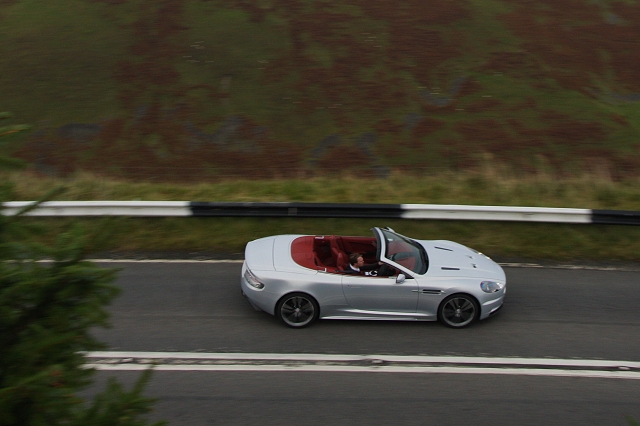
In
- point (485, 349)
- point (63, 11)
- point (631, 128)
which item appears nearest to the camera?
point (485, 349)

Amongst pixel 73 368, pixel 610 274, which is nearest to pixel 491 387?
pixel 610 274

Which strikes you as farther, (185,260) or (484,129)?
(484,129)

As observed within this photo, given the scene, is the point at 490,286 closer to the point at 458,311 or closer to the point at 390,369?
the point at 458,311

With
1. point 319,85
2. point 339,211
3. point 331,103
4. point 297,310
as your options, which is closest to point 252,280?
point 297,310

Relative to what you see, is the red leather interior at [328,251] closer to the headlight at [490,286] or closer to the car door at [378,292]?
the car door at [378,292]

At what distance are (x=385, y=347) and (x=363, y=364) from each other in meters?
0.50

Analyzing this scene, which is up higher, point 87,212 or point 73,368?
point 73,368

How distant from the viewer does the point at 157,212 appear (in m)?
10.8

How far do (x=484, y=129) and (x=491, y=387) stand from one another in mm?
12575

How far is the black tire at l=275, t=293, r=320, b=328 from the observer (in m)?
7.80

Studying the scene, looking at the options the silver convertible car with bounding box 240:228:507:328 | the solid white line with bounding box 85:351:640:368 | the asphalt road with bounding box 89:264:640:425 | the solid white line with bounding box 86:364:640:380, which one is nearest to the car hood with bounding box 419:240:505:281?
the silver convertible car with bounding box 240:228:507:328

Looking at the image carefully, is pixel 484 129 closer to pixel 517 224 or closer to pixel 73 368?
pixel 517 224

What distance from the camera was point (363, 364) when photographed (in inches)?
281

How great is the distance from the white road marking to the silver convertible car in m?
0.71
